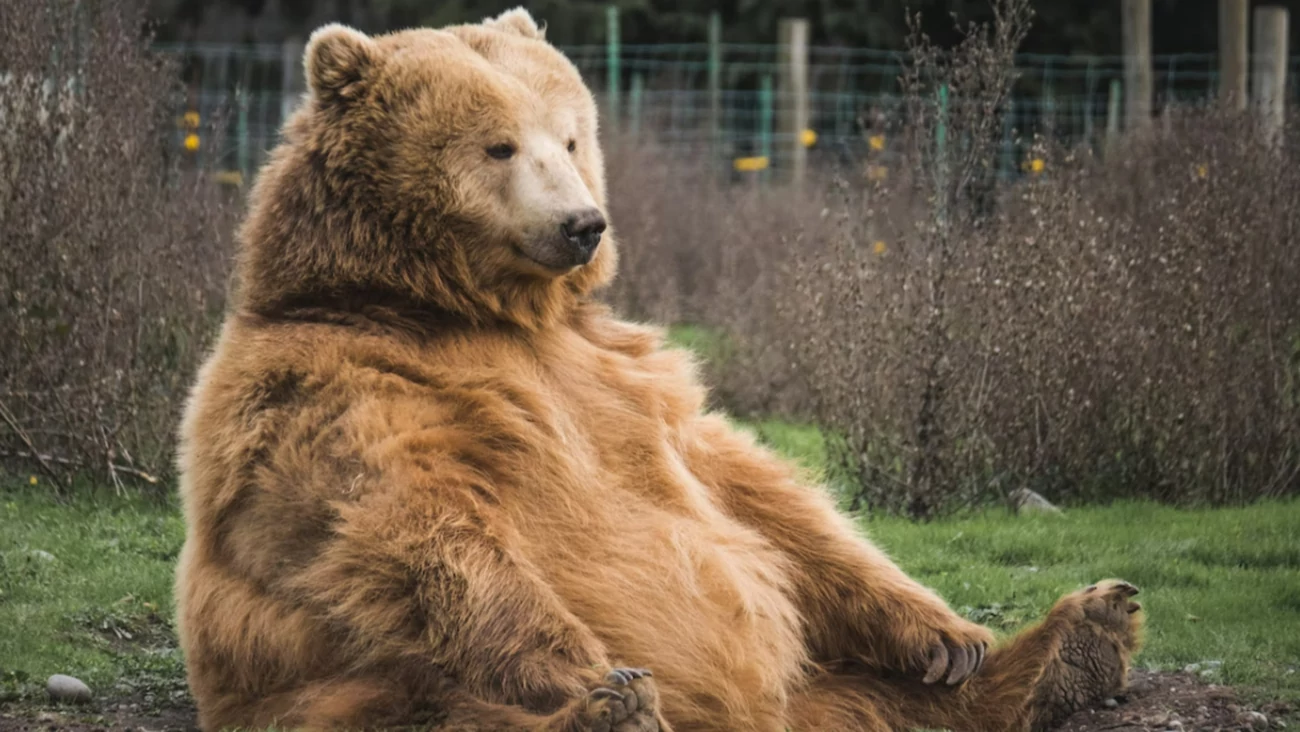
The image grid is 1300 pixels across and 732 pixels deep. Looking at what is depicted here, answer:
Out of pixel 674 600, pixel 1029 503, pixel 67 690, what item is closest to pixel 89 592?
pixel 67 690

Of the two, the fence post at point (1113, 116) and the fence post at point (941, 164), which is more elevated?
the fence post at point (1113, 116)

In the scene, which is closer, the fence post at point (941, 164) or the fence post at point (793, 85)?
the fence post at point (941, 164)

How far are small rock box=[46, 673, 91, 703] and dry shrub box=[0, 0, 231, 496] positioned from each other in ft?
8.66

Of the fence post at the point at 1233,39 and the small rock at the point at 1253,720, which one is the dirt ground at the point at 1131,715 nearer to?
the small rock at the point at 1253,720

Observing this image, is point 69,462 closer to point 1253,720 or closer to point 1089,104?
point 1253,720

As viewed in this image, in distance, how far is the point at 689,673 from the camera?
4023 mm

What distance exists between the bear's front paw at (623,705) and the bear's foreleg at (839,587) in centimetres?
108

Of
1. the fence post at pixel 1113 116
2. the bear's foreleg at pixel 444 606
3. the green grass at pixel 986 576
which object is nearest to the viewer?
the bear's foreleg at pixel 444 606

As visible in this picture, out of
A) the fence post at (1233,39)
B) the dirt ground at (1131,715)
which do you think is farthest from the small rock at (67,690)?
the fence post at (1233,39)

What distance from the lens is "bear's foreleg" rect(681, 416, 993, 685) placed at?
4.52 metres

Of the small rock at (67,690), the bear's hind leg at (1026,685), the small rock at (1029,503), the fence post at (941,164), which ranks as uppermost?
the fence post at (941,164)

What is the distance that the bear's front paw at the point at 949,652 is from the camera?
4480 millimetres

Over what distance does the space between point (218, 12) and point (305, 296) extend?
81.0 ft

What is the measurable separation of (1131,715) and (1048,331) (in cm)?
368
